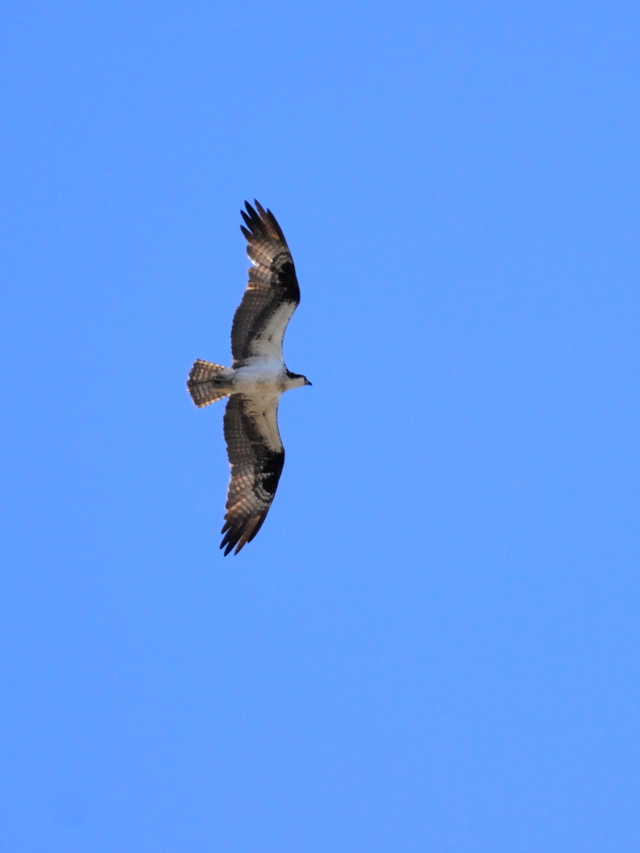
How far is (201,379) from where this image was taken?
1600 cm

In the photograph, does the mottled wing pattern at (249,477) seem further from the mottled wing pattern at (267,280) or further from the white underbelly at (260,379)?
the mottled wing pattern at (267,280)

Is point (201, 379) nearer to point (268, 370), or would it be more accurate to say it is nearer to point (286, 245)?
point (268, 370)

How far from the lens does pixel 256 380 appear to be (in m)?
15.9

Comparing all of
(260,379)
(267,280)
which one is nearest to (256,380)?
(260,379)

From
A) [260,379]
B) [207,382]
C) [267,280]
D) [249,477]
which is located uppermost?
[267,280]

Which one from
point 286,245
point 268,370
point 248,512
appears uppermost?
point 286,245

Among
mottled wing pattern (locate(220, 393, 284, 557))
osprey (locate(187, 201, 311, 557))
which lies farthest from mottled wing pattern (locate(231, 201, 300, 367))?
mottled wing pattern (locate(220, 393, 284, 557))

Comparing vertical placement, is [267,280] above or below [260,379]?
above

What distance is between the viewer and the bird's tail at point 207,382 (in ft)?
52.3

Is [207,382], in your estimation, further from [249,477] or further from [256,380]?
[249,477]

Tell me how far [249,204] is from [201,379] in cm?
225

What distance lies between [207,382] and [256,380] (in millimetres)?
627

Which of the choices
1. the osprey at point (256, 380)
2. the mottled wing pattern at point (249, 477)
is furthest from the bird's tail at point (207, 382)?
the mottled wing pattern at point (249, 477)

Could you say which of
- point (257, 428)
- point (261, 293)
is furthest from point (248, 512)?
point (261, 293)
